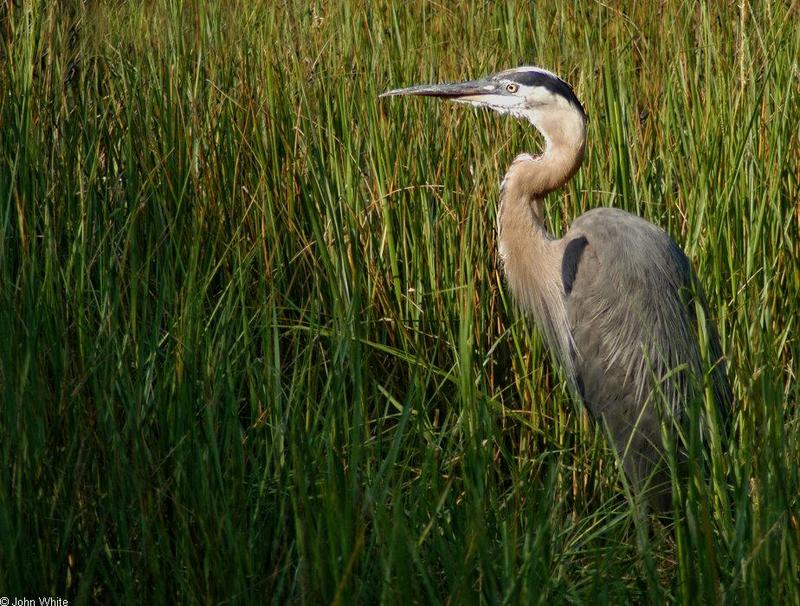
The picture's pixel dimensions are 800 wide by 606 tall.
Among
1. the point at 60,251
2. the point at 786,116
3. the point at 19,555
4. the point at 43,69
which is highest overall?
the point at 43,69

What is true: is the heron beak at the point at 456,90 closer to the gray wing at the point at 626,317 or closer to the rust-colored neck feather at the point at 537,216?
the rust-colored neck feather at the point at 537,216

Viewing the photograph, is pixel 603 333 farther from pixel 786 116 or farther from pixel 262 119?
pixel 262 119

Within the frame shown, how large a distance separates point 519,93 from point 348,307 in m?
1.01

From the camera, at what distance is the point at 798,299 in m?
2.47

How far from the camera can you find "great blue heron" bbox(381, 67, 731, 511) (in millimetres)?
2490

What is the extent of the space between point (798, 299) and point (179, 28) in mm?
2005

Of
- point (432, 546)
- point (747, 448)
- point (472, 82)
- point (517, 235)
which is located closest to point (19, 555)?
point (432, 546)

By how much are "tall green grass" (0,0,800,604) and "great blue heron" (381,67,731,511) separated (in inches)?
3.5

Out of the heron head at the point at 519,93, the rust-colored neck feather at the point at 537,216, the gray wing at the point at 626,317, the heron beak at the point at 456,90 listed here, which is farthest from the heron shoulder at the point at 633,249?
the heron beak at the point at 456,90

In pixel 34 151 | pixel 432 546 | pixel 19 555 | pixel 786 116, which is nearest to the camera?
pixel 19 555

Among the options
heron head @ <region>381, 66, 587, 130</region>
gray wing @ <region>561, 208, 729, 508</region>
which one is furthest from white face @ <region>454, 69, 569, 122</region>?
gray wing @ <region>561, 208, 729, 508</region>

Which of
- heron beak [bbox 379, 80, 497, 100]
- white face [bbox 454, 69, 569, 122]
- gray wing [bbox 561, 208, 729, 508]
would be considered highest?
heron beak [bbox 379, 80, 497, 100]

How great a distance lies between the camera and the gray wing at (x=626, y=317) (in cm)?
248

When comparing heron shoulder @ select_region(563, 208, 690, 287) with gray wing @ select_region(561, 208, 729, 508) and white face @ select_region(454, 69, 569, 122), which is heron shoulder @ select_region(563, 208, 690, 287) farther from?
white face @ select_region(454, 69, 569, 122)
